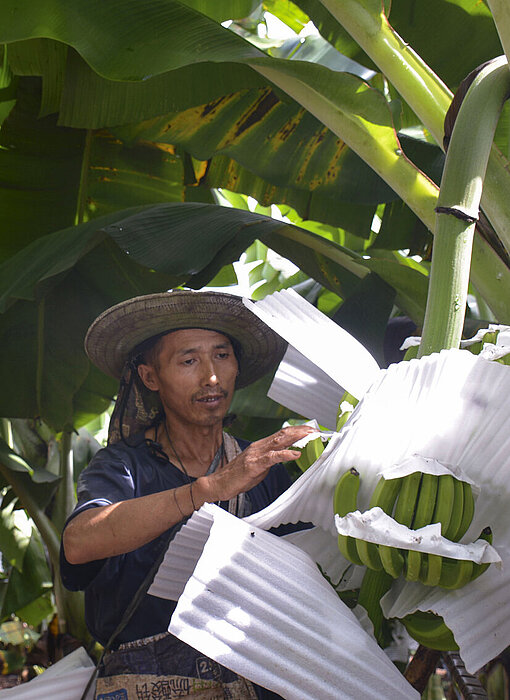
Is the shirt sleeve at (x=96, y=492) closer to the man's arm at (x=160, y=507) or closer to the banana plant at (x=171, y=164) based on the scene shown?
the man's arm at (x=160, y=507)

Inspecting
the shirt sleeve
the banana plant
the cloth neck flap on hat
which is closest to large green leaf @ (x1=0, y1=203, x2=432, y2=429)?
the banana plant

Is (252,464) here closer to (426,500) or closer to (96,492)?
(426,500)

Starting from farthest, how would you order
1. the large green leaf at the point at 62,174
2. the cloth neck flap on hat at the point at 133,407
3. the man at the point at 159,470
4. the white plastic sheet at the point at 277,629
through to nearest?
the large green leaf at the point at 62,174, the cloth neck flap on hat at the point at 133,407, the man at the point at 159,470, the white plastic sheet at the point at 277,629

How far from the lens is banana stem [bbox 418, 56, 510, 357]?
77 cm

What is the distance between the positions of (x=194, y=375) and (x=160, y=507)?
39cm

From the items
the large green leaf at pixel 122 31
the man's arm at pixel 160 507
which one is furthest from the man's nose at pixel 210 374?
the large green leaf at pixel 122 31

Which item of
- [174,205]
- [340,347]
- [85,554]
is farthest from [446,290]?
[174,205]

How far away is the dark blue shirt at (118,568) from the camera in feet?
3.68

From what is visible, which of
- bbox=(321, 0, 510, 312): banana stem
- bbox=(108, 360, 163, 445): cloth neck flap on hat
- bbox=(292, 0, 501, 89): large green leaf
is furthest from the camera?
bbox=(292, 0, 501, 89): large green leaf

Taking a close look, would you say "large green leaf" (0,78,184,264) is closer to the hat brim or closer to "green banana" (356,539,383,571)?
the hat brim

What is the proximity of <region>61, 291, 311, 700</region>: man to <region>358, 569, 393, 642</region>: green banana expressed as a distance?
0.54 feet

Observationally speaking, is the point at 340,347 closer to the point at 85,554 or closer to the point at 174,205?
the point at 85,554

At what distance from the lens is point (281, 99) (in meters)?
1.53

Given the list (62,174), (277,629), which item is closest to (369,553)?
(277,629)
